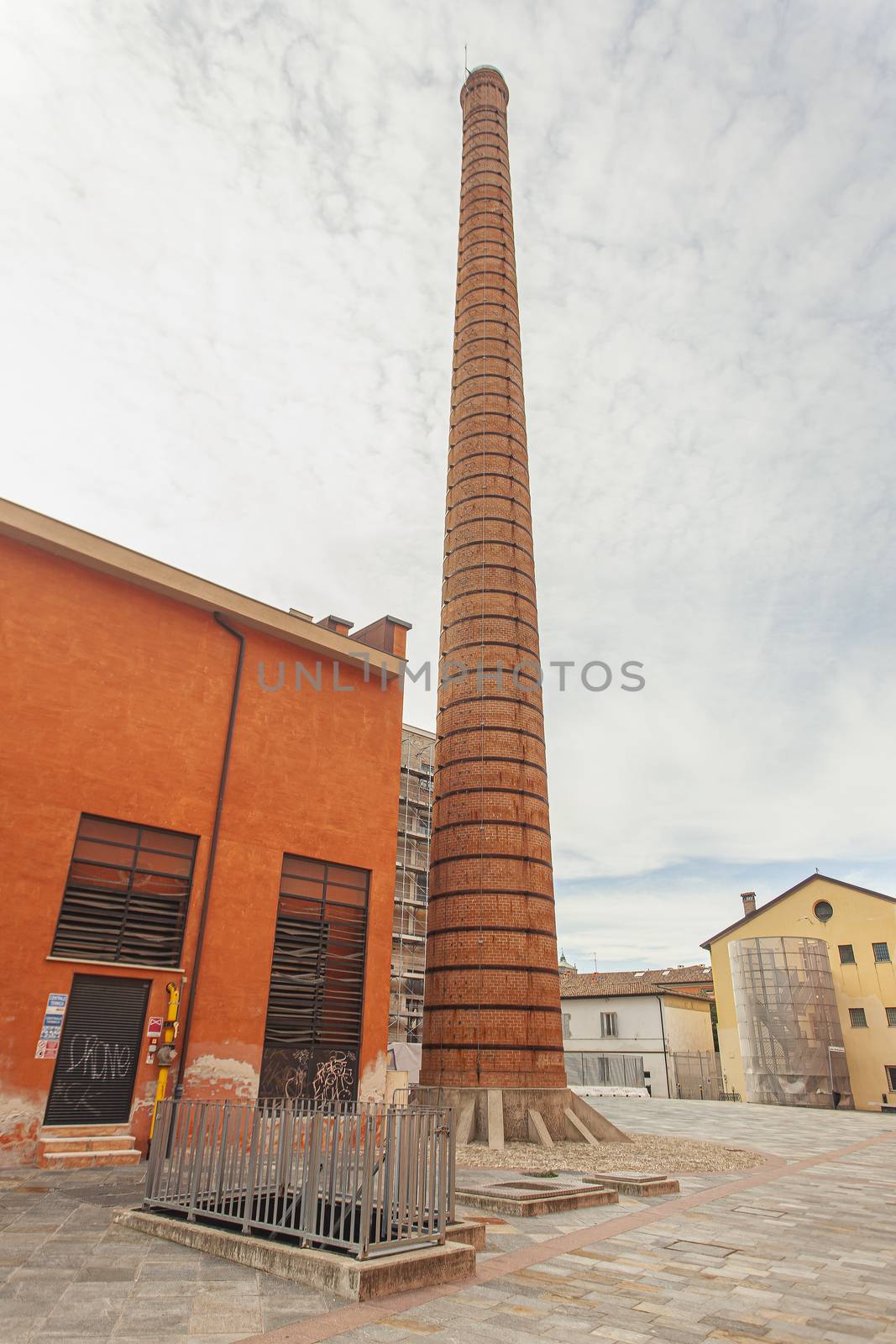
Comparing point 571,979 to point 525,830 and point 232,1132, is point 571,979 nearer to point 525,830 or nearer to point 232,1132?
point 525,830

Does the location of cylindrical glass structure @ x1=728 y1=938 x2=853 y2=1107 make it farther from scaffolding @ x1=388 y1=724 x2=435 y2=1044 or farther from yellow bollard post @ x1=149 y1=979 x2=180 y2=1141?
yellow bollard post @ x1=149 y1=979 x2=180 y2=1141

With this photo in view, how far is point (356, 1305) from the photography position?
4.80 meters

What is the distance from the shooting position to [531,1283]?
5.55m

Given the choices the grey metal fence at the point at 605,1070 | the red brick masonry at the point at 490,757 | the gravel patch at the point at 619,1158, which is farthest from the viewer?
the grey metal fence at the point at 605,1070

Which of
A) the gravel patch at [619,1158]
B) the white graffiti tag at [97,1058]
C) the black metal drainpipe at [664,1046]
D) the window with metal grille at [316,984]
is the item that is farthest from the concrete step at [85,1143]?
the black metal drainpipe at [664,1046]

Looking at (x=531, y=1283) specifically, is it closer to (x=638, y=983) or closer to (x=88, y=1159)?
(x=88, y=1159)

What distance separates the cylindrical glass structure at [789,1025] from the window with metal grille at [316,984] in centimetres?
2521

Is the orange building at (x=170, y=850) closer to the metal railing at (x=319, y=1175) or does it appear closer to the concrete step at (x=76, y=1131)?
the concrete step at (x=76, y=1131)

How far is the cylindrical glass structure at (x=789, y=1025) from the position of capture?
31297 mm

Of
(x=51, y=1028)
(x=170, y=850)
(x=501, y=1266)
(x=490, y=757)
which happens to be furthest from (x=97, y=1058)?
(x=490, y=757)

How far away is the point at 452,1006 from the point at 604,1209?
7.03 m

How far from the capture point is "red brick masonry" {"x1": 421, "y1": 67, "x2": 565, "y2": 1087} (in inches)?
594

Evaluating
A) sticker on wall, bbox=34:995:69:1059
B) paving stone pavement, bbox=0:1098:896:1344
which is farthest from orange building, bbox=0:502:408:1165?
paving stone pavement, bbox=0:1098:896:1344

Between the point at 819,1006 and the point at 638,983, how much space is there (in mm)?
9375
